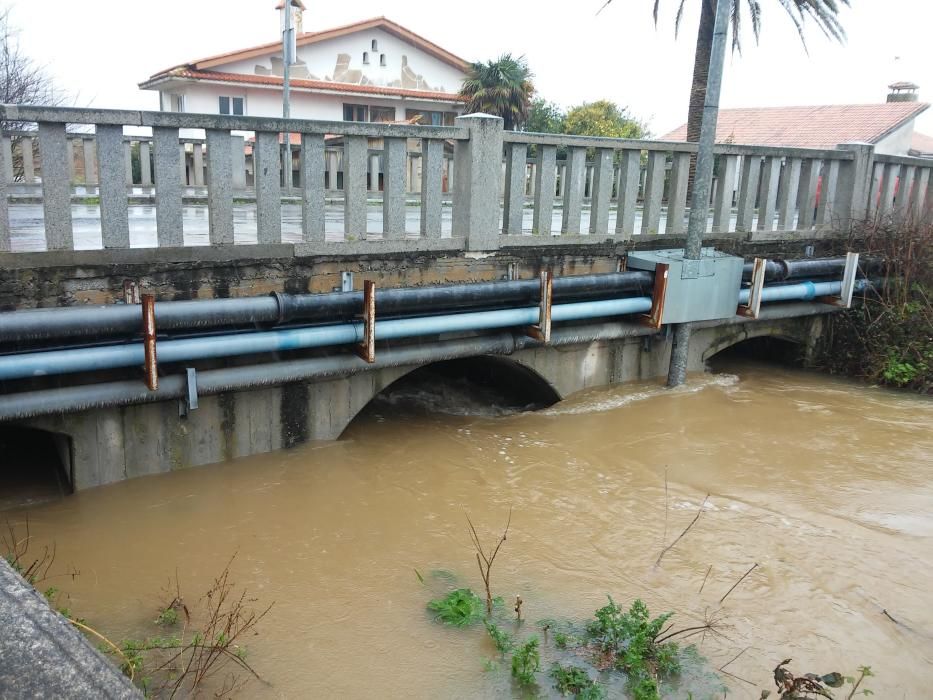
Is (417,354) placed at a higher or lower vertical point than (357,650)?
higher

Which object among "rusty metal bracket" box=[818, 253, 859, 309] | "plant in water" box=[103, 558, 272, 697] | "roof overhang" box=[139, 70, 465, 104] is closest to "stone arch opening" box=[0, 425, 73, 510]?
"plant in water" box=[103, 558, 272, 697]

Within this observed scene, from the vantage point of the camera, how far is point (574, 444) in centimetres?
806

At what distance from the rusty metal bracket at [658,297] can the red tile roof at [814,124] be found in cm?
2167

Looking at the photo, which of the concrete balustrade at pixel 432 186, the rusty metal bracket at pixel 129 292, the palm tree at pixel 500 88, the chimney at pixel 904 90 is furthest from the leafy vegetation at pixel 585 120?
the rusty metal bracket at pixel 129 292

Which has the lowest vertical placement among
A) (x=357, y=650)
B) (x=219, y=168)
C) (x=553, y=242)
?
(x=357, y=650)

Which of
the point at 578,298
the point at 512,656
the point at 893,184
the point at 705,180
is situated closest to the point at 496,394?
the point at 578,298

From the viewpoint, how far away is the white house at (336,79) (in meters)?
30.6

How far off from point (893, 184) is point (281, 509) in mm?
9843

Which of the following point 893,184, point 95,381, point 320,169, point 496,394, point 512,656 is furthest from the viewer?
point 893,184

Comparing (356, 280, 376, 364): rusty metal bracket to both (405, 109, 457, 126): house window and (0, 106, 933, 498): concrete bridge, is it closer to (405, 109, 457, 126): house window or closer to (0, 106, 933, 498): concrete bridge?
(0, 106, 933, 498): concrete bridge

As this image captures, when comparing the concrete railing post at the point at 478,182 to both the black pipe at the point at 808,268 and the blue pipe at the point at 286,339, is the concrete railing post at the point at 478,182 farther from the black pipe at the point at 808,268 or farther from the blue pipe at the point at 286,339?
the black pipe at the point at 808,268

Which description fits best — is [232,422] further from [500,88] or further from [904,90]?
[904,90]

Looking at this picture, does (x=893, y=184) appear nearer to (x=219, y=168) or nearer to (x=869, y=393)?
(x=869, y=393)

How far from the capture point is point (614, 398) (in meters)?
9.19
